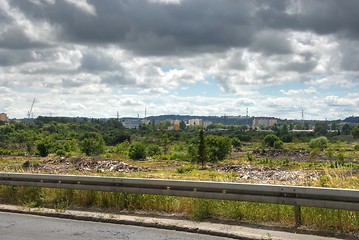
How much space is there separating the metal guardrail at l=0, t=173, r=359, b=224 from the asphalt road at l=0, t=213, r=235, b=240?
1060 millimetres

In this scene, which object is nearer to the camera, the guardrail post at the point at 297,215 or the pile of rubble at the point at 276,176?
the guardrail post at the point at 297,215

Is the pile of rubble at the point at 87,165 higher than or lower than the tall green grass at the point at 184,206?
lower

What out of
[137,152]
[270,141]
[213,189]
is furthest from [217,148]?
[213,189]

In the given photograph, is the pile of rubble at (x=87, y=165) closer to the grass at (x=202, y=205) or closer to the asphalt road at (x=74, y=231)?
the grass at (x=202, y=205)

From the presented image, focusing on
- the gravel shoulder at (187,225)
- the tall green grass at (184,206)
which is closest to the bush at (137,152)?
the tall green grass at (184,206)

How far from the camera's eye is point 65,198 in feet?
33.2

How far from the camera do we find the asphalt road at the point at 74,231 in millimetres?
7199

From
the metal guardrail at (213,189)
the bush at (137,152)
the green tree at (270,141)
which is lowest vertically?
the bush at (137,152)

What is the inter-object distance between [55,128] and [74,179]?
18692cm

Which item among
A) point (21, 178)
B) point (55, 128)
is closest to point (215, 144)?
point (21, 178)

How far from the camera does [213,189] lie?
8.24m

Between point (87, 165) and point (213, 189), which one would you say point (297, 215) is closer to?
point (213, 189)

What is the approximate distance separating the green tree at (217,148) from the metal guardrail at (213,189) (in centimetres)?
6783

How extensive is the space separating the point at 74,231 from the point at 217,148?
71.6 m
